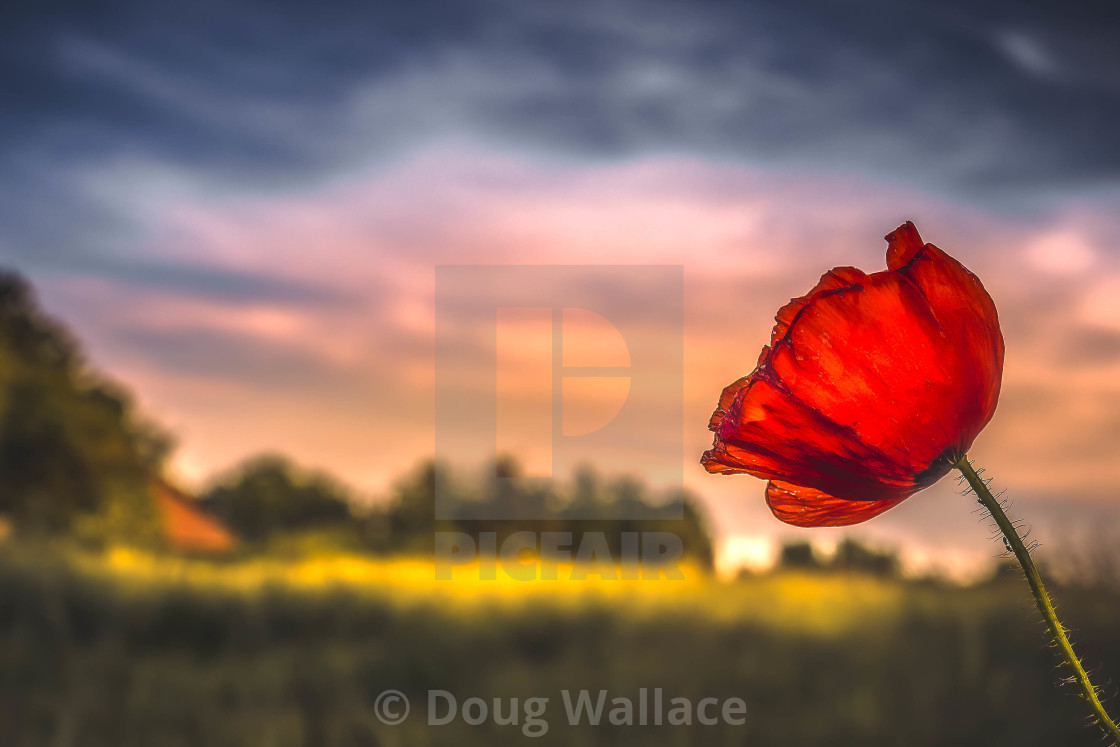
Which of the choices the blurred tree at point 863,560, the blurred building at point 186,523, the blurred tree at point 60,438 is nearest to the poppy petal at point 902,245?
the blurred tree at point 863,560

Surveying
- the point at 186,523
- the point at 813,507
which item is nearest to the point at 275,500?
the point at 186,523

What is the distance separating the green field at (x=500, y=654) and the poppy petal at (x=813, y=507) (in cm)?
190

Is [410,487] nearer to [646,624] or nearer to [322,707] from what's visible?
[646,624]

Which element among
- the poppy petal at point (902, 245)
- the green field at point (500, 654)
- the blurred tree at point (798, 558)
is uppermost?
the poppy petal at point (902, 245)

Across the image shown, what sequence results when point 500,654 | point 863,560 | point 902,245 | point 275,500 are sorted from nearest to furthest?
point 902,245, point 500,654, point 863,560, point 275,500

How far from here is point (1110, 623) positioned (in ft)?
10.8

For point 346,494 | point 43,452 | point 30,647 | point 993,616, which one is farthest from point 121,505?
point 993,616

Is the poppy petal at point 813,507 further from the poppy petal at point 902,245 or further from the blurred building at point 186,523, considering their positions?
the blurred building at point 186,523

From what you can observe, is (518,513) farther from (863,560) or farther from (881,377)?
(881,377)

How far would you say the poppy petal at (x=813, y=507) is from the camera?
13.6 inches

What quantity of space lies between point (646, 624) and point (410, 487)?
884 cm

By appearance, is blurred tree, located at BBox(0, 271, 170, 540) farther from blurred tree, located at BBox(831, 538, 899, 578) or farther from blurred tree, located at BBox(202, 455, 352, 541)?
blurred tree, located at BBox(831, 538, 899, 578)

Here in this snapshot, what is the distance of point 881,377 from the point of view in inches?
11.9

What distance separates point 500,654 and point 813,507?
16.0ft
